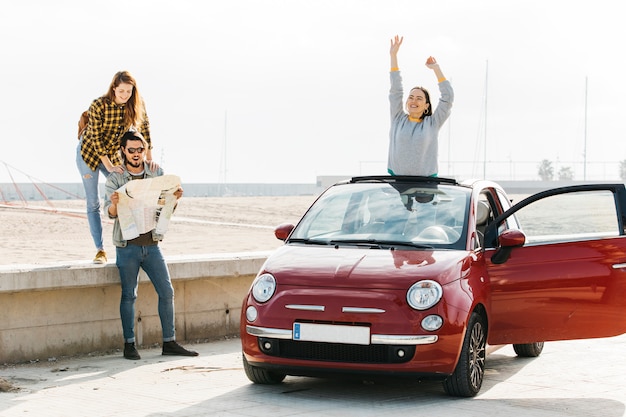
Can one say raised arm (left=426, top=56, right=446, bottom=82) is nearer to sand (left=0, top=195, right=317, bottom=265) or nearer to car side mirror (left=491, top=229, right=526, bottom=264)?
car side mirror (left=491, top=229, right=526, bottom=264)

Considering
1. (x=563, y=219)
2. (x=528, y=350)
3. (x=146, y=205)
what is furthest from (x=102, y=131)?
(x=563, y=219)

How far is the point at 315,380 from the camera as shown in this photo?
27.7ft

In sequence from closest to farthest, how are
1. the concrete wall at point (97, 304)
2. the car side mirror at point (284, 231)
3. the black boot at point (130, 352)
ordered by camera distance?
the car side mirror at point (284, 231), the concrete wall at point (97, 304), the black boot at point (130, 352)

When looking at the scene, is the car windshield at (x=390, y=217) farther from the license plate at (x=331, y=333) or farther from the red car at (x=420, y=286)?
the license plate at (x=331, y=333)

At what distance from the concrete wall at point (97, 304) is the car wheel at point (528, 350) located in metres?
2.81

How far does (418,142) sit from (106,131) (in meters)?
2.85

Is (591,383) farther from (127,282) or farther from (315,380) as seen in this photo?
(127,282)

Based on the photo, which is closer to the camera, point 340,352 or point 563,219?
point 340,352

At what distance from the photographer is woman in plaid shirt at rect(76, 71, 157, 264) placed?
390 inches

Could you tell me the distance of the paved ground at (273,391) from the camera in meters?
7.25

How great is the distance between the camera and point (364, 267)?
771 centimetres

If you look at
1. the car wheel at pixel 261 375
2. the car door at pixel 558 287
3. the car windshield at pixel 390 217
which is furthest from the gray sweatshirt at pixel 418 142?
the car wheel at pixel 261 375

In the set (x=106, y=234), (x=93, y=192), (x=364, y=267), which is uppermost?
(x=93, y=192)

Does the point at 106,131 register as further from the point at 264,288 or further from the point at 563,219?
the point at 563,219
